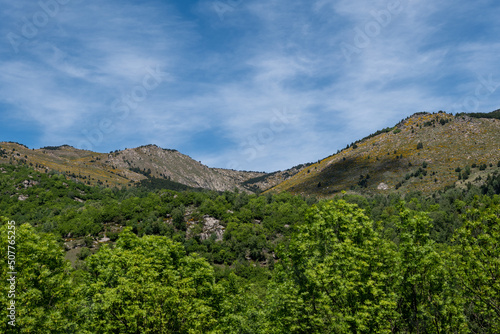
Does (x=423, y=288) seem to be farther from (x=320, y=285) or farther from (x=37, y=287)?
(x=37, y=287)

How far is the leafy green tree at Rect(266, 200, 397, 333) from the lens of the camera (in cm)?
1888

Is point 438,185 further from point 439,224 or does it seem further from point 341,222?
point 341,222

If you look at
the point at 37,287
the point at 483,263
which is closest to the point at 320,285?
the point at 483,263

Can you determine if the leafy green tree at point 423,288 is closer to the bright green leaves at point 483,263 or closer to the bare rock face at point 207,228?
the bright green leaves at point 483,263

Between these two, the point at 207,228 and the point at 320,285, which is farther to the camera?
the point at 207,228

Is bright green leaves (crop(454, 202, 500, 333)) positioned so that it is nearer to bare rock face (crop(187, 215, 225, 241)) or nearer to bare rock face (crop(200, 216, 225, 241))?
bare rock face (crop(187, 215, 225, 241))

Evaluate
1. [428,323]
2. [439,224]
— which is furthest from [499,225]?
[439,224]

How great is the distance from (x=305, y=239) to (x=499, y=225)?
12057mm

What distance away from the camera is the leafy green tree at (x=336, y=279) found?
743 inches

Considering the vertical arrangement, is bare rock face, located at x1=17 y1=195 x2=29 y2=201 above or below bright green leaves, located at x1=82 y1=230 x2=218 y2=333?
above

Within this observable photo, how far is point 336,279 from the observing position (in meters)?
19.5

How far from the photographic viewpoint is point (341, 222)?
75.9ft

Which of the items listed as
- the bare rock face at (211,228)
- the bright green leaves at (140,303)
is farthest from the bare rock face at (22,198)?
the bright green leaves at (140,303)

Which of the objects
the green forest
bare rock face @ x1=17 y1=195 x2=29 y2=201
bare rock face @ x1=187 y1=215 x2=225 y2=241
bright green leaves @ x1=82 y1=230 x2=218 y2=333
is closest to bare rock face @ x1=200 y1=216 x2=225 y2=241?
bare rock face @ x1=187 y1=215 x2=225 y2=241
